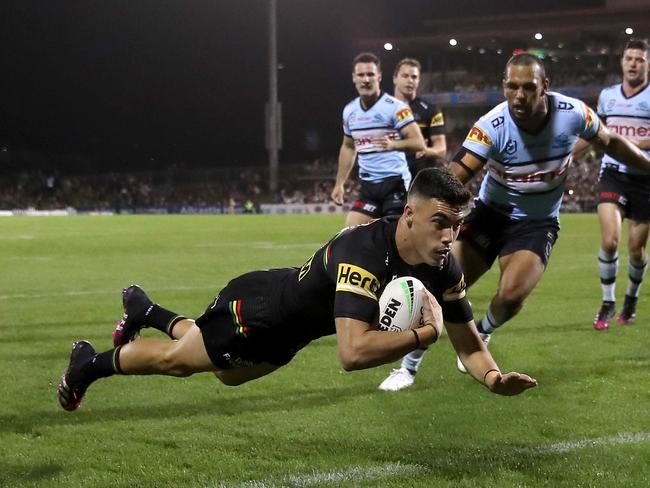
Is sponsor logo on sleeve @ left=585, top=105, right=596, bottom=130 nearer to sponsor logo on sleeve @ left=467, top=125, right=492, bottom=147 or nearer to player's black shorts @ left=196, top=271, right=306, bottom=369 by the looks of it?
sponsor logo on sleeve @ left=467, top=125, right=492, bottom=147

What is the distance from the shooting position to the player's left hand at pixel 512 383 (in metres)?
3.88

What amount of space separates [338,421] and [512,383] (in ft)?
5.20

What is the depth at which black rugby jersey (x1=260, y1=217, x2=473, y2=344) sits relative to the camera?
12.8ft

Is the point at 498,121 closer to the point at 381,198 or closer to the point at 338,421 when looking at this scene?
the point at 338,421

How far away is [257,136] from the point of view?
73.0m

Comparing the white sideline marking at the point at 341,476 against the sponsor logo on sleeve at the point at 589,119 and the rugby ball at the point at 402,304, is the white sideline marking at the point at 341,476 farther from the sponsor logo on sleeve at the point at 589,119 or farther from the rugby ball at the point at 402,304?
the sponsor logo on sleeve at the point at 589,119

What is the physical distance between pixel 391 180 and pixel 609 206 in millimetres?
2623

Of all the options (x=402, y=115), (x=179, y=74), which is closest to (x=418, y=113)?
(x=402, y=115)

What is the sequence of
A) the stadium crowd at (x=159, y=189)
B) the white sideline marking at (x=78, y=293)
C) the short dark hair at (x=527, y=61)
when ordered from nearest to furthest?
the short dark hair at (x=527, y=61), the white sideline marking at (x=78, y=293), the stadium crowd at (x=159, y=189)

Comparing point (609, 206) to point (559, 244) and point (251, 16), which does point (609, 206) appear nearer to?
point (559, 244)

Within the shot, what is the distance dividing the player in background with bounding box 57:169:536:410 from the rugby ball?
4 cm

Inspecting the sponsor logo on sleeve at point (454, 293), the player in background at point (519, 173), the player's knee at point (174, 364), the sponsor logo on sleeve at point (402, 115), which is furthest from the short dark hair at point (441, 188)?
the sponsor logo on sleeve at point (402, 115)

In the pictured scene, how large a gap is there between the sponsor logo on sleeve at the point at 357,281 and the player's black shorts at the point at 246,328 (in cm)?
60

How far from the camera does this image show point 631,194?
900 cm
